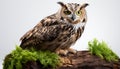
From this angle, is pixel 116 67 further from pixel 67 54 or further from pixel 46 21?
pixel 46 21

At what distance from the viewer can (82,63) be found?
2.70 m

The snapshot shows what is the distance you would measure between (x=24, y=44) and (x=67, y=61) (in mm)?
224

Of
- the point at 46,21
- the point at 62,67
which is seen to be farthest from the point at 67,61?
the point at 46,21

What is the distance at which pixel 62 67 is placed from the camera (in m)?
2.66

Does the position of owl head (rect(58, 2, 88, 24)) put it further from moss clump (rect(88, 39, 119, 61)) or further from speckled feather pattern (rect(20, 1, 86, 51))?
moss clump (rect(88, 39, 119, 61))

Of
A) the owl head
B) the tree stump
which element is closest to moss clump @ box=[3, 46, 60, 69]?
the tree stump

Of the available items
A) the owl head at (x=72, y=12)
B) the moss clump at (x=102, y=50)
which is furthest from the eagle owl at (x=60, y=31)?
the moss clump at (x=102, y=50)

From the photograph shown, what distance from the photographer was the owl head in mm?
2635

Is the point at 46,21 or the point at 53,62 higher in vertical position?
the point at 46,21

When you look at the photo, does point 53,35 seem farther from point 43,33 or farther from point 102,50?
point 102,50

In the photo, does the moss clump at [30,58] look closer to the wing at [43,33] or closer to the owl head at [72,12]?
the wing at [43,33]

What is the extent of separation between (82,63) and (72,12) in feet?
0.86

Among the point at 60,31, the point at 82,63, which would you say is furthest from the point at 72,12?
the point at 82,63

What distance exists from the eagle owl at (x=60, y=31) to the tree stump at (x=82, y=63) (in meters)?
0.08
